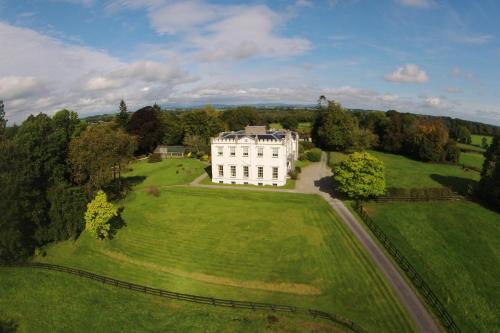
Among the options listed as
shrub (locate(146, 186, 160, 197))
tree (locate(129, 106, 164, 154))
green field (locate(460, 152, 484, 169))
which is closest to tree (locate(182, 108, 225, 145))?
tree (locate(129, 106, 164, 154))

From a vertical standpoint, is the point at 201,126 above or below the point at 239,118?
below

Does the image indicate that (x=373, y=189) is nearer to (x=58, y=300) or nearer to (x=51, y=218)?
(x=58, y=300)

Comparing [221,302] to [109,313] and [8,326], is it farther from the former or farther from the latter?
[8,326]

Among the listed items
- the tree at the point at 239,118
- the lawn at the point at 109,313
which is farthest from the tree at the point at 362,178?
the tree at the point at 239,118

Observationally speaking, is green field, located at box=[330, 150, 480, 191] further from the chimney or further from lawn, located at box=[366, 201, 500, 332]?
the chimney

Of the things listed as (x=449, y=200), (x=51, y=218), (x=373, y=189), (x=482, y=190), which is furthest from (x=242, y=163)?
(x=482, y=190)

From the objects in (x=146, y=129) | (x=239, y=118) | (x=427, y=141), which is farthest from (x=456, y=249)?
(x=239, y=118)
